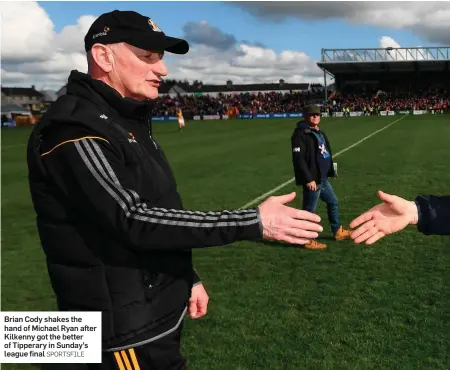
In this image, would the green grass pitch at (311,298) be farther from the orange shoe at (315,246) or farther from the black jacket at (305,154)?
the black jacket at (305,154)

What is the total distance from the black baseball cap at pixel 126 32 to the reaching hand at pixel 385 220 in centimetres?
125

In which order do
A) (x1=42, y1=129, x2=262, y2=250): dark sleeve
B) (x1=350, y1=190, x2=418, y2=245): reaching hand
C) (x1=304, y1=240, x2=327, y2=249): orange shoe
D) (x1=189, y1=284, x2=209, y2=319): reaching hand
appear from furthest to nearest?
(x1=304, y1=240, x2=327, y2=249): orange shoe
(x1=189, y1=284, x2=209, y2=319): reaching hand
(x1=350, y1=190, x2=418, y2=245): reaching hand
(x1=42, y1=129, x2=262, y2=250): dark sleeve

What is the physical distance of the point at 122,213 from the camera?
70.7 inches

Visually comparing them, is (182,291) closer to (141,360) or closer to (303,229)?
(141,360)

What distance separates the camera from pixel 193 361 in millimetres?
4000

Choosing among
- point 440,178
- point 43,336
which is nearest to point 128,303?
point 43,336

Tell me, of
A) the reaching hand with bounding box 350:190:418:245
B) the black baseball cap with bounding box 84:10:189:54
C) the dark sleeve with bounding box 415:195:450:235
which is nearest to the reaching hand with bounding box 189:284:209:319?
the reaching hand with bounding box 350:190:418:245

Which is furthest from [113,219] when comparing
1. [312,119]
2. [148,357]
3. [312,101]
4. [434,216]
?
[312,101]

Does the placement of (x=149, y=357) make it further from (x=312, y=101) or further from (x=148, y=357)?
(x=312, y=101)

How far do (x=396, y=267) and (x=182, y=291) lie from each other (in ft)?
14.4

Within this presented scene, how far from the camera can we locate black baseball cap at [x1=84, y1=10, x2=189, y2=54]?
2.04 meters

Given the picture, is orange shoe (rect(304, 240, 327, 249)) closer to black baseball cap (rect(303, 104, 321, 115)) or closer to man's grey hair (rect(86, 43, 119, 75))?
black baseball cap (rect(303, 104, 321, 115))

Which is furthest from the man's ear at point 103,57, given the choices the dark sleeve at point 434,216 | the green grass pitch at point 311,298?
the green grass pitch at point 311,298

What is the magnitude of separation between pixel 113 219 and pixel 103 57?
74 centimetres
